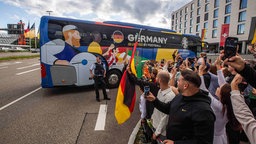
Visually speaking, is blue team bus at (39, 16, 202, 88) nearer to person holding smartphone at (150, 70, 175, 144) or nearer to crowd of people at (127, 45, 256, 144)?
person holding smartphone at (150, 70, 175, 144)

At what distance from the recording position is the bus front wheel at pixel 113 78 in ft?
28.5

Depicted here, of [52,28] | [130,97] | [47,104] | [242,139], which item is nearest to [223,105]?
[130,97]

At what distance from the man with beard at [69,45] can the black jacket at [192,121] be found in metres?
6.38

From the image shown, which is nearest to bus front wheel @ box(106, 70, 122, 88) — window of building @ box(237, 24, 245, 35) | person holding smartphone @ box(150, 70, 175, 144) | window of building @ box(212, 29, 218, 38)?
person holding smartphone @ box(150, 70, 175, 144)

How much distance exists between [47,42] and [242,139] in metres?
7.50

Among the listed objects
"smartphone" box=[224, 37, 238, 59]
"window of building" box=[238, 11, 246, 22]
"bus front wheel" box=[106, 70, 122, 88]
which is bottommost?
"bus front wheel" box=[106, 70, 122, 88]

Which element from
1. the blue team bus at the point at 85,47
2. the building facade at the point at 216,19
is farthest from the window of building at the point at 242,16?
the blue team bus at the point at 85,47

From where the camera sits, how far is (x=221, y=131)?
2322 millimetres

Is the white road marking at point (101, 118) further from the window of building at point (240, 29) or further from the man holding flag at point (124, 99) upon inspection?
the window of building at point (240, 29)

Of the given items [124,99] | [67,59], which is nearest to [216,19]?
[67,59]

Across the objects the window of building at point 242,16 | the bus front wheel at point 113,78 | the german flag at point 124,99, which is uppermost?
the window of building at point 242,16

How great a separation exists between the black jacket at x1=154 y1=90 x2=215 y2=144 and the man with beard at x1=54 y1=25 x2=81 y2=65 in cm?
638

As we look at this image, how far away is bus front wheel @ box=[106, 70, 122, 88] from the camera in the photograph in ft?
28.5

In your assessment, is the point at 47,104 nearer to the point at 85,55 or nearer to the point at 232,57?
the point at 85,55
